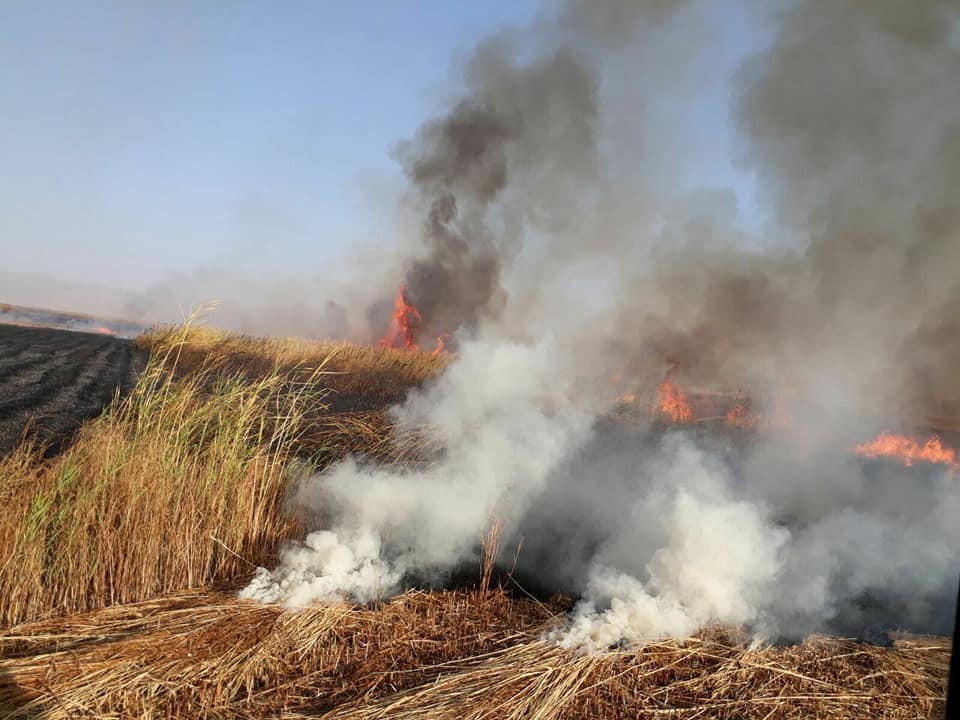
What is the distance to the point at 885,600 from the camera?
5855mm

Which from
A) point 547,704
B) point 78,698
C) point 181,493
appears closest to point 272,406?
point 181,493

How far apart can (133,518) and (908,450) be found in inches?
658

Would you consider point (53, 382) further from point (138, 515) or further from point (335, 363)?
point (138, 515)

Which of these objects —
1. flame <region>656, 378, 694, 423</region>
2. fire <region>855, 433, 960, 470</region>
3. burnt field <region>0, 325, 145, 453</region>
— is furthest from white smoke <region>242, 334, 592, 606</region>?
fire <region>855, 433, 960, 470</region>

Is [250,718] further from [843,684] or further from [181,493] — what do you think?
[843,684]

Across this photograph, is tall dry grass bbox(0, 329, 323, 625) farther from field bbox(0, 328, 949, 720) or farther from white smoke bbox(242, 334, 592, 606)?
white smoke bbox(242, 334, 592, 606)

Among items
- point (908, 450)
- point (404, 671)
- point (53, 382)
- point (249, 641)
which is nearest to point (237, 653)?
point (249, 641)

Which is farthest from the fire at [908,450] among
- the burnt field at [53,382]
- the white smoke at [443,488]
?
the burnt field at [53,382]

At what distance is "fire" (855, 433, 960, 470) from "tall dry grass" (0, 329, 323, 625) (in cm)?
1450

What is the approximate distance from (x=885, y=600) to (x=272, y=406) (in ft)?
33.4

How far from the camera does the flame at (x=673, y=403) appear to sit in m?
16.0

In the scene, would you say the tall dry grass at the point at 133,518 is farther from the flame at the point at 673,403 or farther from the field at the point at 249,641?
the flame at the point at 673,403

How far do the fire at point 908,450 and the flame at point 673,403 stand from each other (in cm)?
411

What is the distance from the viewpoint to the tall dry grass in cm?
448
